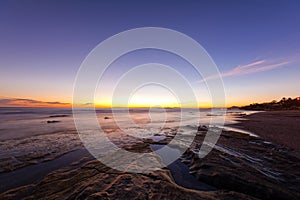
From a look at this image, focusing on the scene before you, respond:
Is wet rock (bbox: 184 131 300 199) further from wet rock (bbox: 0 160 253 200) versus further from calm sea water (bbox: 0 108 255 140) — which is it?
calm sea water (bbox: 0 108 255 140)

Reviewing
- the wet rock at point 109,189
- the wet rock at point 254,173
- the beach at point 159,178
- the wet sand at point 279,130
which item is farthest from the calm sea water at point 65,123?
the wet rock at point 109,189

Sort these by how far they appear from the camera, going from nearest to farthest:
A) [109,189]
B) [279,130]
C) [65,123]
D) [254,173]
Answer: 1. [109,189]
2. [254,173]
3. [279,130]
4. [65,123]

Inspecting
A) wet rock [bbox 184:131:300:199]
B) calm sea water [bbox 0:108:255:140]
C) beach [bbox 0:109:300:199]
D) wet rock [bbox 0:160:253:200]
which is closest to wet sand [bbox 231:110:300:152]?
wet rock [bbox 184:131:300:199]

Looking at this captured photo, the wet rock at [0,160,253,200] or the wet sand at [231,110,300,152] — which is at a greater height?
the wet sand at [231,110,300,152]

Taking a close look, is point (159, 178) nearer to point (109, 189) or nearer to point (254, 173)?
point (109, 189)

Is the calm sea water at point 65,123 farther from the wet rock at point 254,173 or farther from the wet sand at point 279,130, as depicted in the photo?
the wet rock at point 254,173

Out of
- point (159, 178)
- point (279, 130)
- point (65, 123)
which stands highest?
point (279, 130)

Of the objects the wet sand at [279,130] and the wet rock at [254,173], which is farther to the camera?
the wet sand at [279,130]

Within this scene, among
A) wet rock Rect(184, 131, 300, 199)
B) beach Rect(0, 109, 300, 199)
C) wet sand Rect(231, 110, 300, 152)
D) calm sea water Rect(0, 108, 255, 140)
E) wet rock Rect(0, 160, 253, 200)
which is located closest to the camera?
wet rock Rect(0, 160, 253, 200)

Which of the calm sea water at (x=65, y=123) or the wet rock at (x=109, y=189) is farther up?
the wet rock at (x=109, y=189)

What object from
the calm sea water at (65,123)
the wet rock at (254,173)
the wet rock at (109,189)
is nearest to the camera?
the wet rock at (109,189)

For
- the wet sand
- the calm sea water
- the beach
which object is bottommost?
the calm sea water

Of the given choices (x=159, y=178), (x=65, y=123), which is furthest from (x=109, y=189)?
(x=65, y=123)

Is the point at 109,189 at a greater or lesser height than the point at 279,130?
lesser
